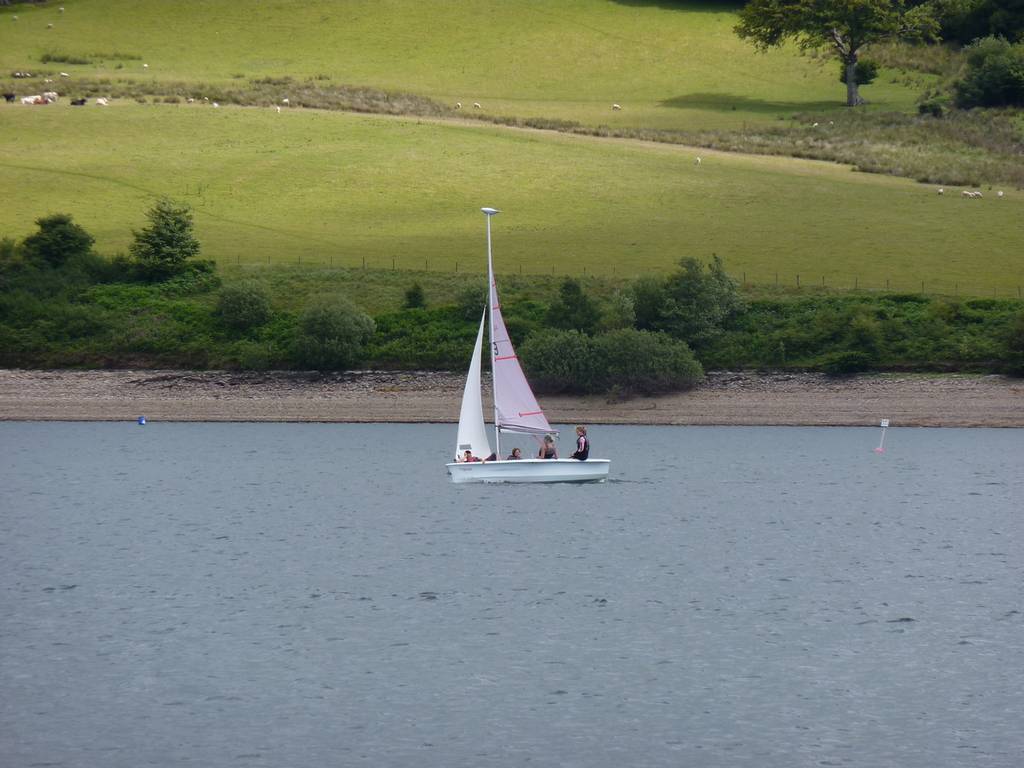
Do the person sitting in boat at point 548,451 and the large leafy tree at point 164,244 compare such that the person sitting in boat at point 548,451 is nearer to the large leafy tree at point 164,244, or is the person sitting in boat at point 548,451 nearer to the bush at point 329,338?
the bush at point 329,338

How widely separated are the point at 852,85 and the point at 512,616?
13955 cm

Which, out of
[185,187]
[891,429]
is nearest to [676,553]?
[891,429]

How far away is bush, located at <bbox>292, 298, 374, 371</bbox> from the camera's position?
102 meters

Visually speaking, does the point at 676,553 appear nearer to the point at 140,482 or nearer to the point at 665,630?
the point at 665,630

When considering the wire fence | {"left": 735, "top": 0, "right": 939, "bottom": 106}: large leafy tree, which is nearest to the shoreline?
the wire fence

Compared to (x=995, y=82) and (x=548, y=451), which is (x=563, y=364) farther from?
(x=995, y=82)

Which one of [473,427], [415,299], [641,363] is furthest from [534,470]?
[415,299]

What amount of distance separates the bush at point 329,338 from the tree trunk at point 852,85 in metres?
87.5

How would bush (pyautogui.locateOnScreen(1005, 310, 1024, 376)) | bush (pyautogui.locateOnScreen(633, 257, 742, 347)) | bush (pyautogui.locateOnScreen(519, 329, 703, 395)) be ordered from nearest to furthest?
1. bush (pyautogui.locateOnScreen(1005, 310, 1024, 376))
2. bush (pyautogui.locateOnScreen(519, 329, 703, 395))
3. bush (pyautogui.locateOnScreen(633, 257, 742, 347))

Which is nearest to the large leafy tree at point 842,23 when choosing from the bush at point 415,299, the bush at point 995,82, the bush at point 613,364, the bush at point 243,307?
the bush at point 995,82

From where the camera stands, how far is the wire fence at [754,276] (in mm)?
106688

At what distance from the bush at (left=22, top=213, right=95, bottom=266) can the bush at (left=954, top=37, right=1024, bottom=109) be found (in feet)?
308

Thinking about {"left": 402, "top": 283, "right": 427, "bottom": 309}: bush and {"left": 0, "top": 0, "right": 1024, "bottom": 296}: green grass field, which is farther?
{"left": 0, "top": 0, "right": 1024, "bottom": 296}: green grass field

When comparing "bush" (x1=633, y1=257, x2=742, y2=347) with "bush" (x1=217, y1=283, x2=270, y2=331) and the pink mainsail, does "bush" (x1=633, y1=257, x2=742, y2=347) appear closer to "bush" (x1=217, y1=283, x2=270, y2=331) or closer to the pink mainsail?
"bush" (x1=217, y1=283, x2=270, y2=331)
